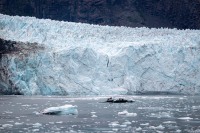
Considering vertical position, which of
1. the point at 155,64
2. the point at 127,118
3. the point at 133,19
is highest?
the point at 133,19

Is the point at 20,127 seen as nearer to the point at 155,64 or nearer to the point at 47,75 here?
the point at 47,75

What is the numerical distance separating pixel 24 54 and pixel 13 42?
1.48 meters

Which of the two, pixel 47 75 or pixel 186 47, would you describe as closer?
pixel 47 75

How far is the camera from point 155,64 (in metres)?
27.6

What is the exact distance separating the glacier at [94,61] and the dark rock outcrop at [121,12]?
10.8 metres

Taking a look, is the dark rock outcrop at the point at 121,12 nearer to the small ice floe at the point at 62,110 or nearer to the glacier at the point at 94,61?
the glacier at the point at 94,61

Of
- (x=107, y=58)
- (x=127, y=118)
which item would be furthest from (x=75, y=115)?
(x=107, y=58)

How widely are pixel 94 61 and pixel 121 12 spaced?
14532mm

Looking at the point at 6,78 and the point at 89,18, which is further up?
the point at 89,18

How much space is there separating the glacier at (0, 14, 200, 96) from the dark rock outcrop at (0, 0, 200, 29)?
10.8 meters

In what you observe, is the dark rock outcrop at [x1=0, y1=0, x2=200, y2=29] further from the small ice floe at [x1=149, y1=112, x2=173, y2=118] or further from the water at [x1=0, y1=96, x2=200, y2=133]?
the small ice floe at [x1=149, y1=112, x2=173, y2=118]

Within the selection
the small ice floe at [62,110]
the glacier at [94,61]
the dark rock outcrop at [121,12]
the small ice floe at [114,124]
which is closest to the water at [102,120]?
the small ice floe at [114,124]

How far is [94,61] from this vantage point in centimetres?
2702

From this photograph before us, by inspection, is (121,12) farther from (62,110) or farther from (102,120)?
(102,120)
